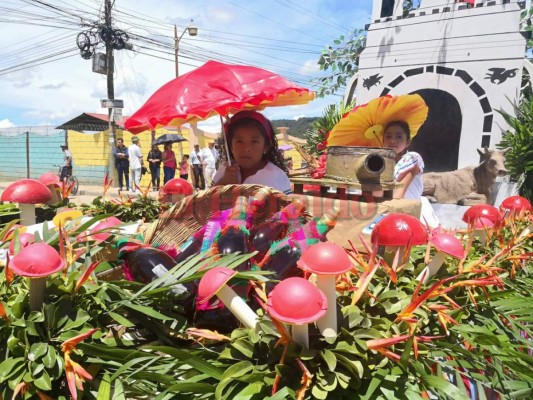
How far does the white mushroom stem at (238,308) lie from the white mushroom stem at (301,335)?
9 cm

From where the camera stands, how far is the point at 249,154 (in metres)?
1.84

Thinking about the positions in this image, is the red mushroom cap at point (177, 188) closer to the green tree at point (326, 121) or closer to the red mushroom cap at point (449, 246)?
the red mushroom cap at point (449, 246)

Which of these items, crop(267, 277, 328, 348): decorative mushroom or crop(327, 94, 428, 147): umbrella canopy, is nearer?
crop(267, 277, 328, 348): decorative mushroom

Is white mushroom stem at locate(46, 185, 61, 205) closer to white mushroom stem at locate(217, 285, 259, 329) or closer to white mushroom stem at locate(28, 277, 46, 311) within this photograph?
white mushroom stem at locate(28, 277, 46, 311)

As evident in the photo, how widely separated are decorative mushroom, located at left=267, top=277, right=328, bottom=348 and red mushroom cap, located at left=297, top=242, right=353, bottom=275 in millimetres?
41

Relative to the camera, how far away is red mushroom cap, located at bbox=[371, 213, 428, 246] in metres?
0.96

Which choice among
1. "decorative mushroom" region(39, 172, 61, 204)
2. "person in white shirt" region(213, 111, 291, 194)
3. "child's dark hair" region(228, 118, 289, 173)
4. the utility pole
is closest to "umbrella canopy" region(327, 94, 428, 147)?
"child's dark hair" region(228, 118, 289, 173)

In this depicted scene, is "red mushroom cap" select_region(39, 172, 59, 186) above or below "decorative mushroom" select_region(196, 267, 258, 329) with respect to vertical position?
above

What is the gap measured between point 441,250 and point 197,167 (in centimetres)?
925

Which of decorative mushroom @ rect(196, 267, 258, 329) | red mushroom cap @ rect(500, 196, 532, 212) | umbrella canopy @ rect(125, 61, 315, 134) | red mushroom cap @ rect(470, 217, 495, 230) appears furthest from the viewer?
red mushroom cap @ rect(500, 196, 532, 212)

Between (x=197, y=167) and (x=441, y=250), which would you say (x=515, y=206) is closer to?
(x=441, y=250)

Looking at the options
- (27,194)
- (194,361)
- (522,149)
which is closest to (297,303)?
(194,361)

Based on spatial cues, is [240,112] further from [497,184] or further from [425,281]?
[497,184]

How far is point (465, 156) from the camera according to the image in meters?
6.12
